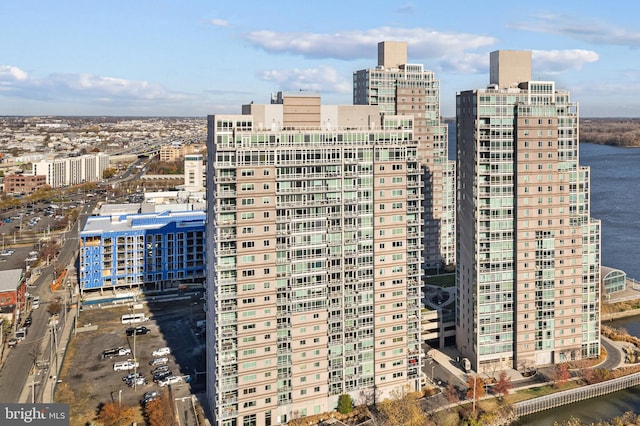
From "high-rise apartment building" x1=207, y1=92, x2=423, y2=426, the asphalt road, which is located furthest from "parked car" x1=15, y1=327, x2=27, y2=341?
"high-rise apartment building" x1=207, y1=92, x2=423, y2=426

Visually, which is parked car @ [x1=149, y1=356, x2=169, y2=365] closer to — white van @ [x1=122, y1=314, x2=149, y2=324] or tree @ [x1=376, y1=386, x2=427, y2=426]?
white van @ [x1=122, y1=314, x2=149, y2=324]

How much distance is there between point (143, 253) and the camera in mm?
85250

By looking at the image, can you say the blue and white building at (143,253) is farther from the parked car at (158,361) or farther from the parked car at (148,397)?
the parked car at (148,397)

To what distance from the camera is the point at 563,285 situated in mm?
59531

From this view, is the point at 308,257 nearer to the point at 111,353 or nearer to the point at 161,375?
the point at 161,375

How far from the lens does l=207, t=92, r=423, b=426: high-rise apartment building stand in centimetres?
4600

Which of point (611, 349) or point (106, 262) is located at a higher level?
point (106, 262)

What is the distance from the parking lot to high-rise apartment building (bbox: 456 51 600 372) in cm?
3012

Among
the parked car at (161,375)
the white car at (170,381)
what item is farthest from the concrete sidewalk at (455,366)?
the parked car at (161,375)

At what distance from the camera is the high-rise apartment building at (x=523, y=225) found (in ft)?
185

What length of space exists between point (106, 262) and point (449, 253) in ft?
179

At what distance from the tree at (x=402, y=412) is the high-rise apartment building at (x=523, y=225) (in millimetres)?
11863

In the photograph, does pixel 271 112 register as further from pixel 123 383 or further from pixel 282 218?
pixel 123 383

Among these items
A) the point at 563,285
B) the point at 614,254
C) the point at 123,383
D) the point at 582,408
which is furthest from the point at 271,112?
the point at 614,254
